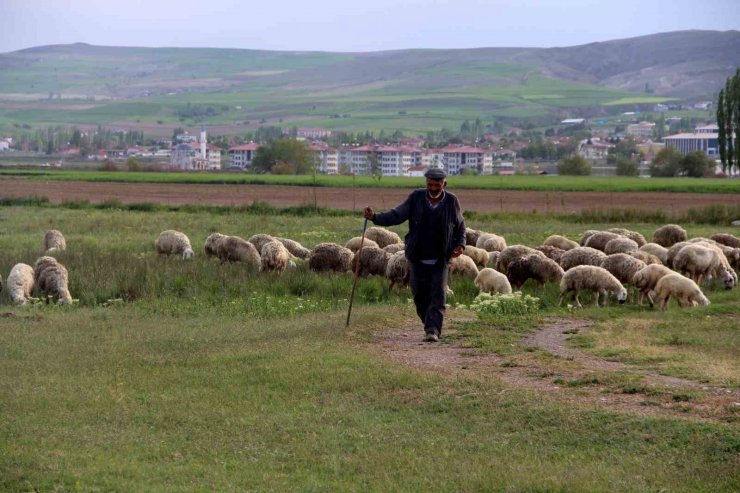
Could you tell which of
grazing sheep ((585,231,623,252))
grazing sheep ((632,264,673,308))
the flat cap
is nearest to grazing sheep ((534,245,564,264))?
grazing sheep ((585,231,623,252))

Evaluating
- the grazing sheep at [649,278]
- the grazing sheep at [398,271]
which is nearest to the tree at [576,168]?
the grazing sheep at [398,271]

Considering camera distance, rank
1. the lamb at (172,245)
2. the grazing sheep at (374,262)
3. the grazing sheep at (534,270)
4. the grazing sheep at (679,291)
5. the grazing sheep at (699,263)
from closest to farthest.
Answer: the grazing sheep at (679,291) < the grazing sheep at (534,270) < the grazing sheep at (699,263) < the grazing sheep at (374,262) < the lamb at (172,245)

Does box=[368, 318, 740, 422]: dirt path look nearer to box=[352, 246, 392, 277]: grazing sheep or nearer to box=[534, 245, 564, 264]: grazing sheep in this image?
box=[352, 246, 392, 277]: grazing sheep

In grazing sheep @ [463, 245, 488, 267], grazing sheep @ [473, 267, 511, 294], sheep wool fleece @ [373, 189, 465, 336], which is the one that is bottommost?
grazing sheep @ [473, 267, 511, 294]

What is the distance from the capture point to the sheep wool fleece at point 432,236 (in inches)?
561

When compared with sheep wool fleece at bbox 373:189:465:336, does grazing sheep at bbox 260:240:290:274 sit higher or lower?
lower

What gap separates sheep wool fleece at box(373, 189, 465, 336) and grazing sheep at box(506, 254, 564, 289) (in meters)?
6.32

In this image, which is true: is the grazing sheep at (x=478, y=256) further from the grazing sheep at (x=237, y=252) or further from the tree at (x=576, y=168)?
the tree at (x=576, y=168)

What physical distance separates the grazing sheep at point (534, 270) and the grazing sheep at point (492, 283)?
43.6 inches

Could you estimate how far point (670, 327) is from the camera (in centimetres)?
1595

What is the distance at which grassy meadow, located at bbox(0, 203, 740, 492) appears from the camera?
853cm

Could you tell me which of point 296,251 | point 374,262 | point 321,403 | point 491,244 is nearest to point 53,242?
point 296,251

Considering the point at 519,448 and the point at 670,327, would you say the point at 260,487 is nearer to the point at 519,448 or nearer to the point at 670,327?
the point at 519,448

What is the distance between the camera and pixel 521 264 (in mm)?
20656
